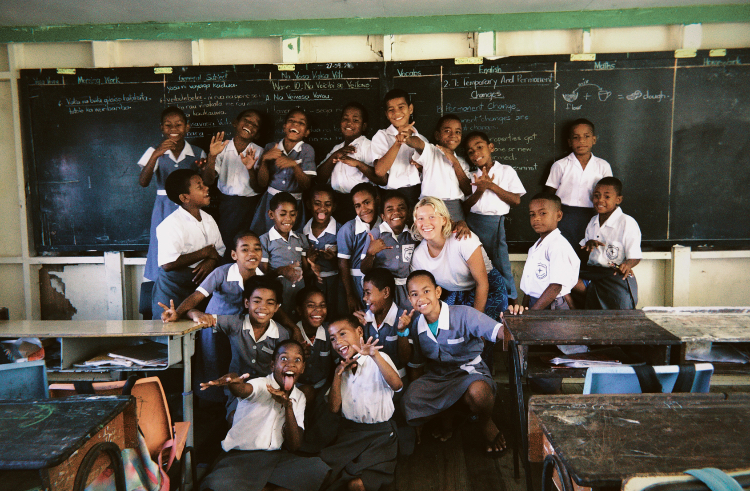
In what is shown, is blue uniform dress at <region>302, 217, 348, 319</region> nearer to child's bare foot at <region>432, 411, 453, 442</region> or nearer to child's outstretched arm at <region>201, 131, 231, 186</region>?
child's outstretched arm at <region>201, 131, 231, 186</region>

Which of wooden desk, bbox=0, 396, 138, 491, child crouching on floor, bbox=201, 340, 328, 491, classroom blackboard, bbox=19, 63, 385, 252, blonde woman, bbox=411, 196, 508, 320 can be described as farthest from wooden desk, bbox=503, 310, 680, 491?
classroom blackboard, bbox=19, 63, 385, 252

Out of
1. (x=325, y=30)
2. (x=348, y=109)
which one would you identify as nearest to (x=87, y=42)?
(x=325, y=30)

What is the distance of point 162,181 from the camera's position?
3.62 metres

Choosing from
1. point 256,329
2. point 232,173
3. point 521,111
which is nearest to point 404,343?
point 256,329

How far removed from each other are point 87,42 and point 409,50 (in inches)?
102

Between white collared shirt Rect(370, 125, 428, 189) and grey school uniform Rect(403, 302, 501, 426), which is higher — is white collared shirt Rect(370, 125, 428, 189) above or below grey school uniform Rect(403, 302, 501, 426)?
above

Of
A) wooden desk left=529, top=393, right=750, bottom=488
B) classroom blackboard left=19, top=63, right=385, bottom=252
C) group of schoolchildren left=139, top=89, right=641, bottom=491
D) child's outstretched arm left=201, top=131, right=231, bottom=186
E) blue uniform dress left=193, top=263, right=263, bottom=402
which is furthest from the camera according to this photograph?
classroom blackboard left=19, top=63, right=385, bottom=252

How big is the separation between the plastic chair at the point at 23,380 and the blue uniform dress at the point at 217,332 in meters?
0.99

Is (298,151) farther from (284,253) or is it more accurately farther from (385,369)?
(385,369)

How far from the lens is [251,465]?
87.0 inches

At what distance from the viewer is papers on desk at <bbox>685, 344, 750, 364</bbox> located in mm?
2299

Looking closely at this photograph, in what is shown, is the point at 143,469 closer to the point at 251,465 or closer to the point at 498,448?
the point at 251,465

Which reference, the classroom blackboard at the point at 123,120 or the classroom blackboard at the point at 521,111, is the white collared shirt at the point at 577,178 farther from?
the classroom blackboard at the point at 123,120

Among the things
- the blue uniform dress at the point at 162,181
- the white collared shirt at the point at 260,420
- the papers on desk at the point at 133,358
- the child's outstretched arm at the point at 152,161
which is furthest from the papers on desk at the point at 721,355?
the child's outstretched arm at the point at 152,161
